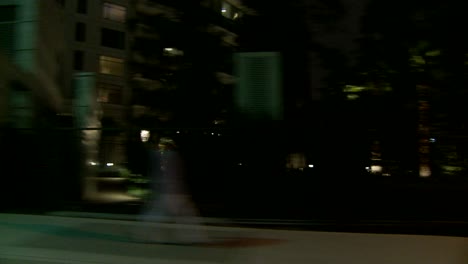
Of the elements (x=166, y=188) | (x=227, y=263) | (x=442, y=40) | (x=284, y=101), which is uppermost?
(x=442, y=40)

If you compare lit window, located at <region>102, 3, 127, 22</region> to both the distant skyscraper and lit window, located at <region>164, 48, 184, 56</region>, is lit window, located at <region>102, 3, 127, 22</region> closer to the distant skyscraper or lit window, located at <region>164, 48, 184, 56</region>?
lit window, located at <region>164, 48, 184, 56</region>

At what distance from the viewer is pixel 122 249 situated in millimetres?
7754

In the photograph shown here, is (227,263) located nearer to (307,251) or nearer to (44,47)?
(307,251)

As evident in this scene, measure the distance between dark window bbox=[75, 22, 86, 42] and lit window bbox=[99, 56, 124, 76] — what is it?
8.33 ft

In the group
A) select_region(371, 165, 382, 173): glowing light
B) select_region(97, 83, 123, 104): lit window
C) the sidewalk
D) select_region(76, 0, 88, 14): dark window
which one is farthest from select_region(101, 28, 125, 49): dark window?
select_region(371, 165, 382, 173): glowing light

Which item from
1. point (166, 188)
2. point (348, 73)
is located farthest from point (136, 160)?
point (348, 73)

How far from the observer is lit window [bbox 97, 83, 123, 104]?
53.6 meters

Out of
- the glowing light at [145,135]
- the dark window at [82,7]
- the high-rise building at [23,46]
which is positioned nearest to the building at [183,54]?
the high-rise building at [23,46]

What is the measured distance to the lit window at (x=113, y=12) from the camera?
5337cm

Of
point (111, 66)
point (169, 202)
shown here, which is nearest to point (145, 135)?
point (169, 202)

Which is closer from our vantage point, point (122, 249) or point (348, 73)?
point (122, 249)

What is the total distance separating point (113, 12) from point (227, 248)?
162ft

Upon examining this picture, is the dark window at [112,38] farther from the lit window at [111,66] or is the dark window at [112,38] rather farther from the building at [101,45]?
the lit window at [111,66]

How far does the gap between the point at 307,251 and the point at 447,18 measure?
7.56 metres
